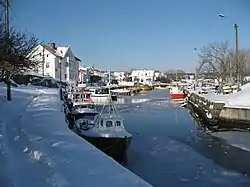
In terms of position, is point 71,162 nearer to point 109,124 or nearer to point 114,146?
point 114,146

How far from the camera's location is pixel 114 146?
20062 millimetres

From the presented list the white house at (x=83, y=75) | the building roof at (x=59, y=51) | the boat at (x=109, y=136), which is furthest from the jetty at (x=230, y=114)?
the white house at (x=83, y=75)

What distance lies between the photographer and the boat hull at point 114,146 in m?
19.9

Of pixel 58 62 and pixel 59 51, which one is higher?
pixel 59 51

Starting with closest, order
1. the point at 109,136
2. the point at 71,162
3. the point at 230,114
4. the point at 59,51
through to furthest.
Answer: the point at 71,162 → the point at 109,136 → the point at 230,114 → the point at 59,51

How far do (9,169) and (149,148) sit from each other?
45.5 ft

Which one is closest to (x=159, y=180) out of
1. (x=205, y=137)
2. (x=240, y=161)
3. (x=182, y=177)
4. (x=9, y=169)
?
(x=182, y=177)

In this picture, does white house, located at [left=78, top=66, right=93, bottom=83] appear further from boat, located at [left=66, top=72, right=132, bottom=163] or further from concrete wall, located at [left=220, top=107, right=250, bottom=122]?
boat, located at [left=66, top=72, right=132, bottom=163]

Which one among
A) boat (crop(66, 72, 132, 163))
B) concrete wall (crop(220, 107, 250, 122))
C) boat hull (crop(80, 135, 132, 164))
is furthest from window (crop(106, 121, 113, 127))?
concrete wall (crop(220, 107, 250, 122))

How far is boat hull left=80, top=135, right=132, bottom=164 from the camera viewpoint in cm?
1989

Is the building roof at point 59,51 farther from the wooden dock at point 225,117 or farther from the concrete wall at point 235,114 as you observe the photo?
the concrete wall at point 235,114

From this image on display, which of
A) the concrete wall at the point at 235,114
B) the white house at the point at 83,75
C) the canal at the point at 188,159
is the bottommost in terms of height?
the canal at the point at 188,159

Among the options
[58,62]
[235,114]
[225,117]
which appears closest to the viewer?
[235,114]

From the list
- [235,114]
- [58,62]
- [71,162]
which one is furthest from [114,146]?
[58,62]
